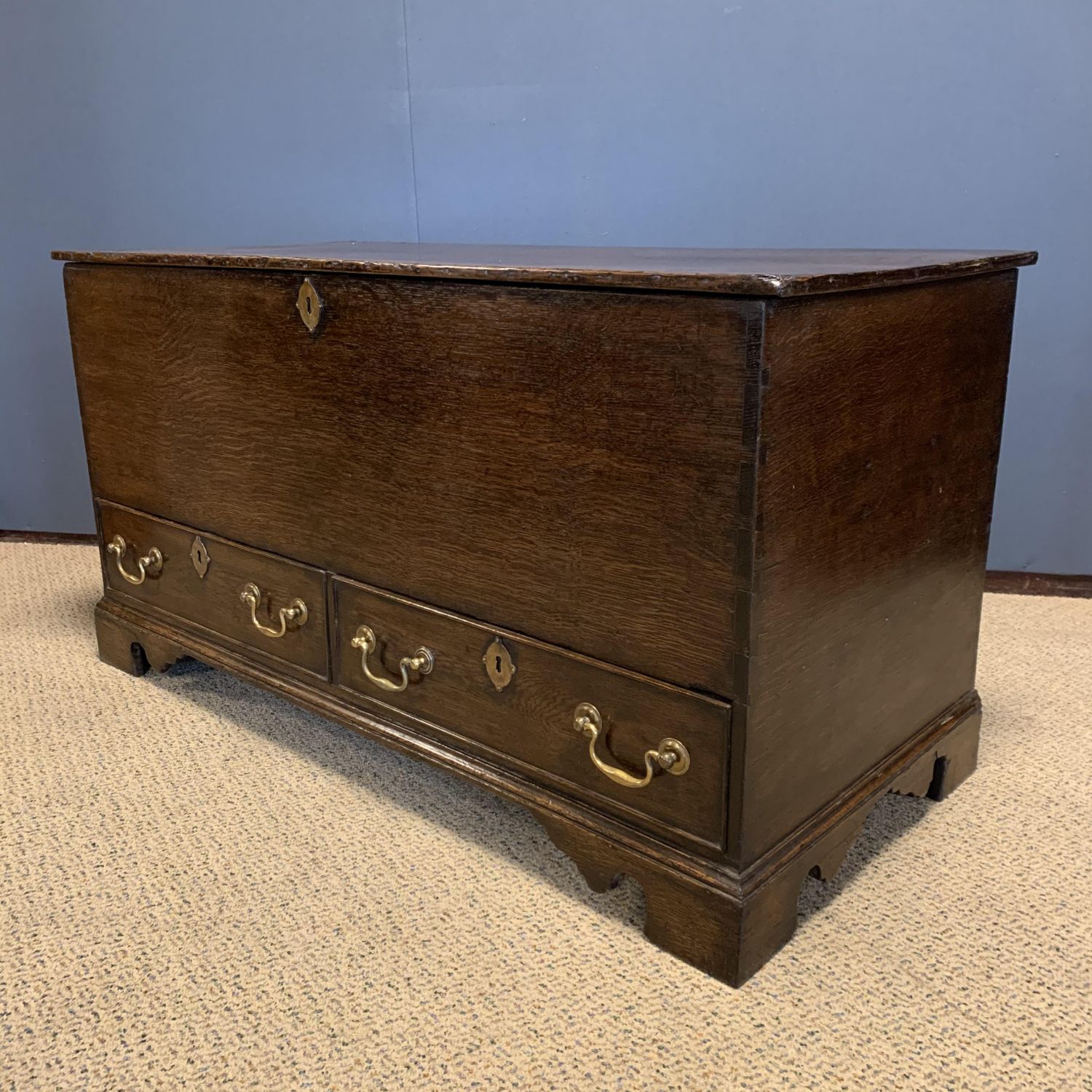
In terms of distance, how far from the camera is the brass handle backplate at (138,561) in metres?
1.51

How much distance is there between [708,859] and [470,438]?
44 centimetres

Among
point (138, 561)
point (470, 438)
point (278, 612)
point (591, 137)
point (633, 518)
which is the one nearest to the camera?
point (633, 518)

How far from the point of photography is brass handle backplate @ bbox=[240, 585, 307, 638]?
1322 millimetres

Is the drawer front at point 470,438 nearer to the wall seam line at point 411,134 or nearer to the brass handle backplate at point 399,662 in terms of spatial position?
the brass handle backplate at point 399,662

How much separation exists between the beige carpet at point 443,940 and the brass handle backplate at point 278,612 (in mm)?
160

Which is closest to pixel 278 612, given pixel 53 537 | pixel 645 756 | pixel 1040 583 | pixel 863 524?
pixel 645 756

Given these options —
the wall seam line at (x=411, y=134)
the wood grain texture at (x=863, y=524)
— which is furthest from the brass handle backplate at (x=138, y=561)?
the wood grain texture at (x=863, y=524)

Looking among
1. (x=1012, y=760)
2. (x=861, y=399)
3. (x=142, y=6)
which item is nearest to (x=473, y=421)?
(x=861, y=399)

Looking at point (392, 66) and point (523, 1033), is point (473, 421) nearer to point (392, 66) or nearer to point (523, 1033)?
point (523, 1033)

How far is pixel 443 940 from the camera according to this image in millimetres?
1025

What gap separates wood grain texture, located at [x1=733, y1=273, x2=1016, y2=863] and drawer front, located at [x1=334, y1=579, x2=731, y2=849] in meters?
0.05

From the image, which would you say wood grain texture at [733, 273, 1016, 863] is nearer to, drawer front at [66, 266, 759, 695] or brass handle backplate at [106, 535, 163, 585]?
drawer front at [66, 266, 759, 695]

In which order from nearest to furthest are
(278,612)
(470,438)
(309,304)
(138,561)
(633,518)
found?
(633,518)
(470,438)
(309,304)
(278,612)
(138,561)

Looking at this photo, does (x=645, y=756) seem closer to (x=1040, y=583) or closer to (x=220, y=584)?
(x=220, y=584)
